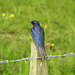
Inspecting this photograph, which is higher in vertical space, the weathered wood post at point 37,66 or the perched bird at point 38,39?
the perched bird at point 38,39

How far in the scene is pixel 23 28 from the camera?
548 cm

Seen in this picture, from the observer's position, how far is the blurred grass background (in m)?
3.65

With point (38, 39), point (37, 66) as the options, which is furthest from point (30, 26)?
point (37, 66)

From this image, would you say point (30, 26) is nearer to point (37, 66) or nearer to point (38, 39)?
point (38, 39)

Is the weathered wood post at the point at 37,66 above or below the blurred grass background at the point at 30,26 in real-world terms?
below

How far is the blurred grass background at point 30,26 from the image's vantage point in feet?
12.0

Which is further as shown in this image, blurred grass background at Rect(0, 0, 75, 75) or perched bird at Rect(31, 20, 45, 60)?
blurred grass background at Rect(0, 0, 75, 75)

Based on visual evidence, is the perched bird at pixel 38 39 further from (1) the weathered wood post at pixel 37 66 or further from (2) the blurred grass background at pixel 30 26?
(2) the blurred grass background at pixel 30 26

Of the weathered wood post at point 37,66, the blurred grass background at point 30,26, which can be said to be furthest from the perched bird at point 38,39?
the blurred grass background at point 30,26

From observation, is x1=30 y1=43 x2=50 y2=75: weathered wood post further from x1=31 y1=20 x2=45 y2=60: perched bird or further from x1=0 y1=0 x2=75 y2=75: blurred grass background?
x1=0 y1=0 x2=75 y2=75: blurred grass background

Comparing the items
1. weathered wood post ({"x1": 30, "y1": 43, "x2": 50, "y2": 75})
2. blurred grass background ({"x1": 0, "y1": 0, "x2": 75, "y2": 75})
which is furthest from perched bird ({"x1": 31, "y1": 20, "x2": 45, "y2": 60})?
blurred grass background ({"x1": 0, "y1": 0, "x2": 75, "y2": 75})

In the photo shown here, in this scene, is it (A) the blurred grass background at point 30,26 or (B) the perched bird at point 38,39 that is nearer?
(B) the perched bird at point 38,39

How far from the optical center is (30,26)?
555 cm

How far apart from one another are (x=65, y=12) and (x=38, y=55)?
4.86m
